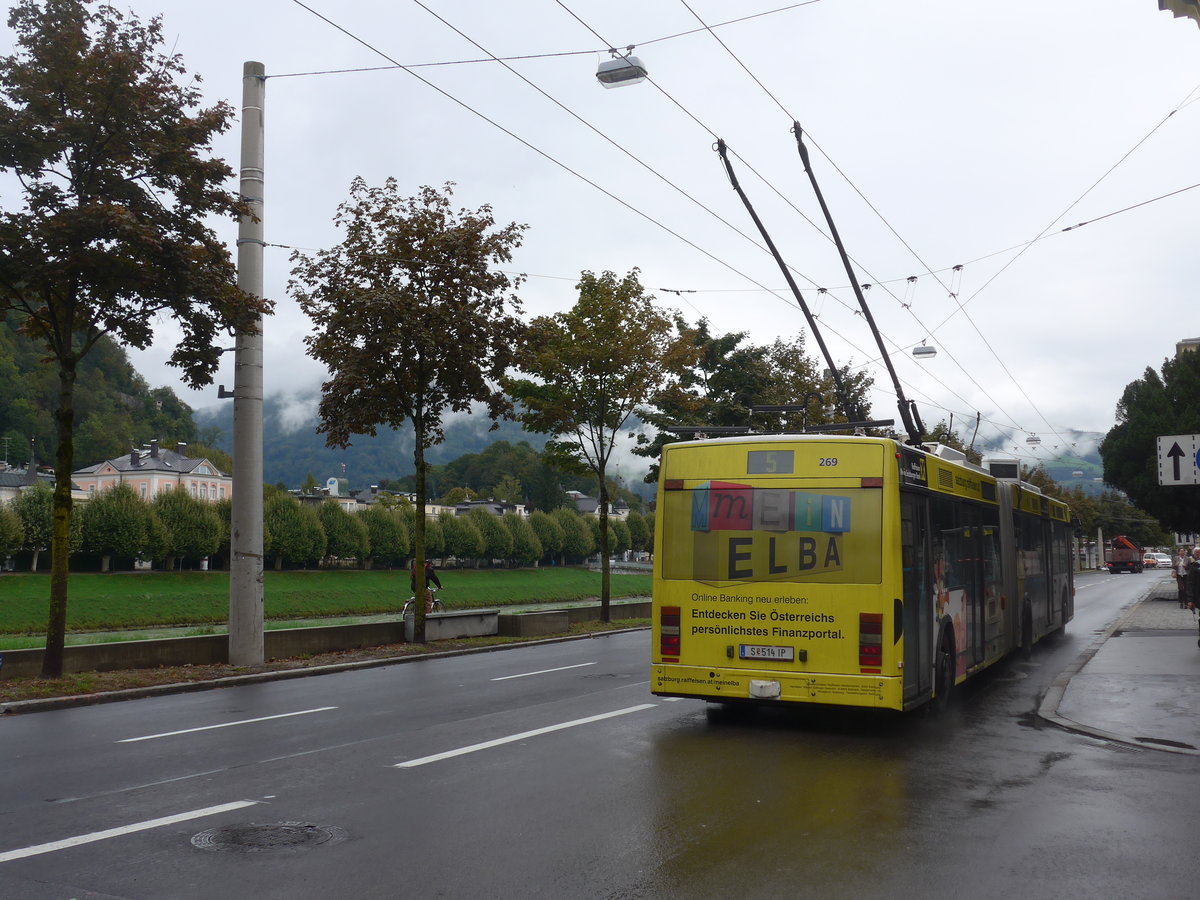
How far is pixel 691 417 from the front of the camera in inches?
1348

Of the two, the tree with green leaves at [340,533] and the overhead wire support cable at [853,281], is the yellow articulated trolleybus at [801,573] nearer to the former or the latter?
the overhead wire support cable at [853,281]

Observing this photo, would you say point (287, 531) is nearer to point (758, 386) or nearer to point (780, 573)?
point (758, 386)

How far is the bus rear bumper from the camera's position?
387 inches

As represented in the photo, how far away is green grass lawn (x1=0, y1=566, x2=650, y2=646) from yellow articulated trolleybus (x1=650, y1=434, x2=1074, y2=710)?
35619 millimetres

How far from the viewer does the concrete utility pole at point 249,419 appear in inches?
697

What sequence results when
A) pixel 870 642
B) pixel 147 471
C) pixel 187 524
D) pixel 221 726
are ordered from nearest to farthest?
pixel 870 642, pixel 221 726, pixel 187 524, pixel 147 471

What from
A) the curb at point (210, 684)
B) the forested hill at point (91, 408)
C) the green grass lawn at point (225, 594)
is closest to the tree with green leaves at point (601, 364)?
the curb at point (210, 684)

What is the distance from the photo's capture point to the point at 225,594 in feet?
182

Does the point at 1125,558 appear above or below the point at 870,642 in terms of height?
below

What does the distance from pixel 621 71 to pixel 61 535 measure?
32.2 ft

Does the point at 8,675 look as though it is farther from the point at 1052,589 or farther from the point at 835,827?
the point at 1052,589

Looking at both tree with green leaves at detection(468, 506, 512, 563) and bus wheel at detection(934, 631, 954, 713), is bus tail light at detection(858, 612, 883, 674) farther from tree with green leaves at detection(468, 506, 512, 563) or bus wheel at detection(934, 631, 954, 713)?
tree with green leaves at detection(468, 506, 512, 563)

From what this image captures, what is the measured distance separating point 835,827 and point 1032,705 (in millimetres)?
7294

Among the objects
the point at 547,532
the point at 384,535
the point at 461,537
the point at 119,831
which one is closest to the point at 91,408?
the point at 547,532
